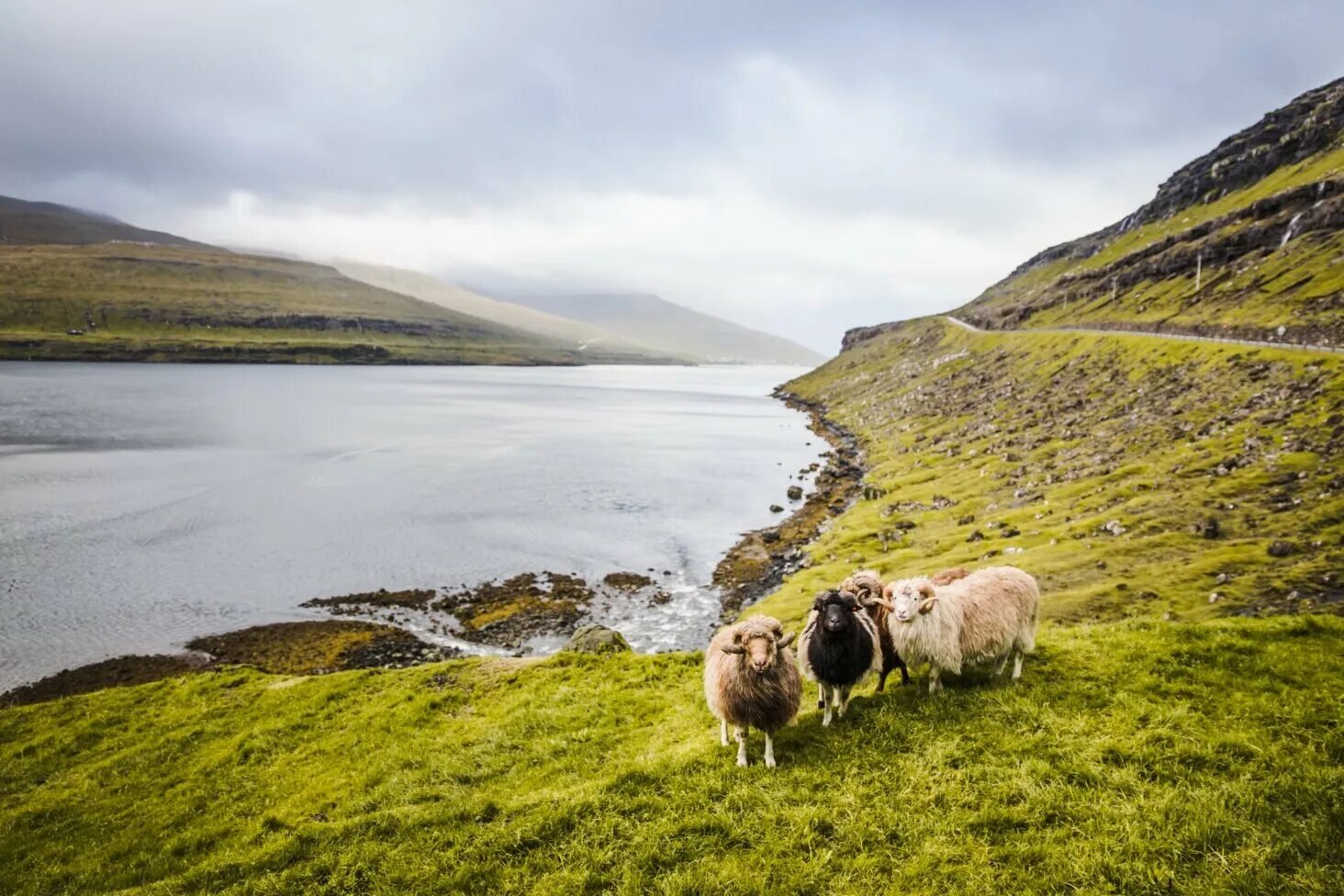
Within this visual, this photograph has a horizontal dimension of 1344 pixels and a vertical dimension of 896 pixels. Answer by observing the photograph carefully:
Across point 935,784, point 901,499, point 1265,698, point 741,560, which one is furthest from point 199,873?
point 901,499

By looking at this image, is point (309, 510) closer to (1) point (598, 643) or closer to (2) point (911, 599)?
(1) point (598, 643)

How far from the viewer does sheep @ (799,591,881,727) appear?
1203 centimetres

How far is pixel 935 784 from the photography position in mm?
9820

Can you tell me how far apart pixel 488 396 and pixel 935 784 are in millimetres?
189631

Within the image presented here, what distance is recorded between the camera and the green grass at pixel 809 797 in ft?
26.8

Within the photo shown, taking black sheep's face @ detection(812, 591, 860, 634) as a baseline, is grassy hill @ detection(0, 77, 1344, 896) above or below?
below

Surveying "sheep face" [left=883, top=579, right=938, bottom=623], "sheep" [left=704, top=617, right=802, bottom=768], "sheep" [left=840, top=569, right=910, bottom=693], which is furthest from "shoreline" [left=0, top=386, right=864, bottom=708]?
"sheep" [left=704, top=617, right=802, bottom=768]

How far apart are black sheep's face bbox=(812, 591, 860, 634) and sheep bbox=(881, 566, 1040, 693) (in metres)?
1.22

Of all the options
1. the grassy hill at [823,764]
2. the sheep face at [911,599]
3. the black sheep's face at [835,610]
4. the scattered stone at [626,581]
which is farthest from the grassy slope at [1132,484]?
the black sheep's face at [835,610]

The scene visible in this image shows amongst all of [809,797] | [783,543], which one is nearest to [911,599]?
[809,797]

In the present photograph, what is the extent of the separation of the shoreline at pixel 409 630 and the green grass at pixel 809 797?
1617cm

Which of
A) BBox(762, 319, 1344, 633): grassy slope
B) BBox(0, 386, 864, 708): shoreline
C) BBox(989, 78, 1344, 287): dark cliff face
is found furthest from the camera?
BBox(989, 78, 1344, 287): dark cliff face

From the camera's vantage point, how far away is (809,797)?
395 inches

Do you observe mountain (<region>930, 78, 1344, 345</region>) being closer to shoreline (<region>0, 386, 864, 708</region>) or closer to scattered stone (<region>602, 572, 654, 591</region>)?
shoreline (<region>0, 386, 864, 708</region>)
